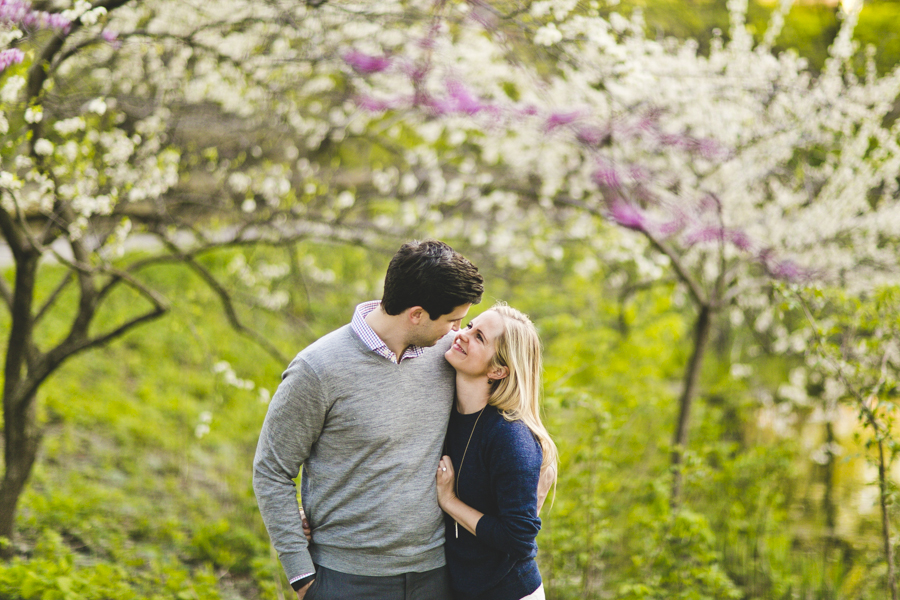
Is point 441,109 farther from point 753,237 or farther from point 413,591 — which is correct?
point 413,591

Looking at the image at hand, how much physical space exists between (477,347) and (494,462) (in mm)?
351

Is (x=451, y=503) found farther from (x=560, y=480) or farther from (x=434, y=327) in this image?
(x=560, y=480)

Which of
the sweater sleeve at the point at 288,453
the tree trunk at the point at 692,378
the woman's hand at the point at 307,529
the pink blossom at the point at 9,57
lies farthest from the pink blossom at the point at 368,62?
the woman's hand at the point at 307,529

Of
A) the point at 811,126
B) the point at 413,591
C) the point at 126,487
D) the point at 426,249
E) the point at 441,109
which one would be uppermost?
the point at 441,109

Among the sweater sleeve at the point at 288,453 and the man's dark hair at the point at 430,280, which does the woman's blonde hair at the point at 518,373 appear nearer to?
the man's dark hair at the point at 430,280

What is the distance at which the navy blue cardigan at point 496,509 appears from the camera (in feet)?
6.30

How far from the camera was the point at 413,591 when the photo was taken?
197 centimetres

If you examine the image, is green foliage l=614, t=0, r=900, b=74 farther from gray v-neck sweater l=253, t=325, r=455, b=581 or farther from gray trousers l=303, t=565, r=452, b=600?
gray trousers l=303, t=565, r=452, b=600

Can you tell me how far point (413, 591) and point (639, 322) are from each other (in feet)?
15.3

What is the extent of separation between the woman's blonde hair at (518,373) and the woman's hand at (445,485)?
242 millimetres

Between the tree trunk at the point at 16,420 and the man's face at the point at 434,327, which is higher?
the man's face at the point at 434,327

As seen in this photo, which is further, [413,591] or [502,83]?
[502,83]

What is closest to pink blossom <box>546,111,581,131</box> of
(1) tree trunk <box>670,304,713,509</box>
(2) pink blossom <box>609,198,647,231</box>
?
(2) pink blossom <box>609,198,647,231</box>

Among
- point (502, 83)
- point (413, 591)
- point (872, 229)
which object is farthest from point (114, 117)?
point (872, 229)
